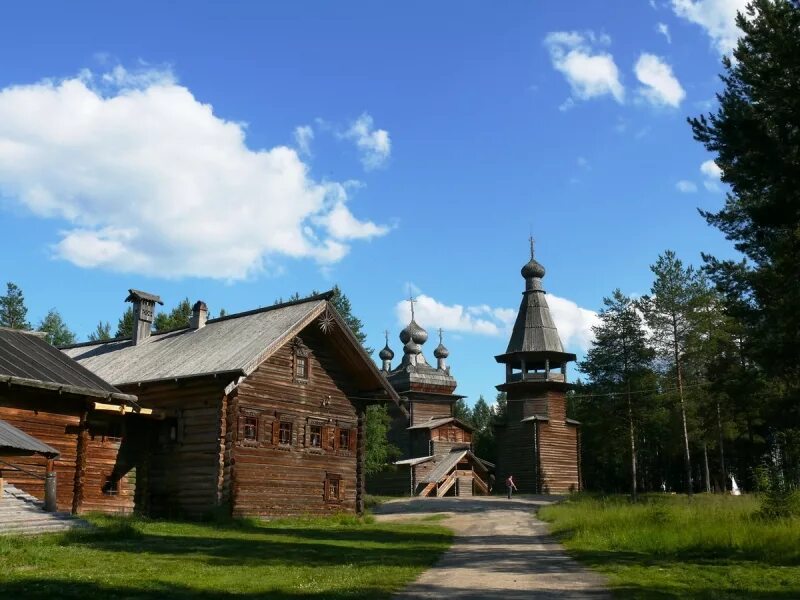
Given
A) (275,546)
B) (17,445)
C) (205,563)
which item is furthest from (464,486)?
(205,563)

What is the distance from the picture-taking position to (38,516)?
17.8m

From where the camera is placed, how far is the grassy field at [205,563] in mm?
10078

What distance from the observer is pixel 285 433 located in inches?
1141

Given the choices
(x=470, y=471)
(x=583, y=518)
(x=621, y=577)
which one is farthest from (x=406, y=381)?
(x=621, y=577)

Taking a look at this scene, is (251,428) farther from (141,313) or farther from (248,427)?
(141,313)

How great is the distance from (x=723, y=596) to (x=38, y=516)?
1498 cm

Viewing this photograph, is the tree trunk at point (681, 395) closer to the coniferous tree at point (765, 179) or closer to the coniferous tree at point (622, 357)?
the coniferous tree at point (622, 357)

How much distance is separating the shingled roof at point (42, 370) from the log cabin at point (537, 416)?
35338mm

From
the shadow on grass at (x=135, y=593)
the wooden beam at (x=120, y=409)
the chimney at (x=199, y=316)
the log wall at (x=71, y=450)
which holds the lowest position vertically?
the shadow on grass at (x=135, y=593)

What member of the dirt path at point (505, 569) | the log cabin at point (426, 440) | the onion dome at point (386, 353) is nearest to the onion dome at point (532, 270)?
the log cabin at point (426, 440)

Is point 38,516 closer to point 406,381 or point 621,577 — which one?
point 621,577

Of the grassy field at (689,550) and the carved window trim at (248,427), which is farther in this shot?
the carved window trim at (248,427)

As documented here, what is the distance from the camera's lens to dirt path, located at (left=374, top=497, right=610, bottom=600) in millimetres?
10516

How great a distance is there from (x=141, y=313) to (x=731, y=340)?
35623 millimetres
